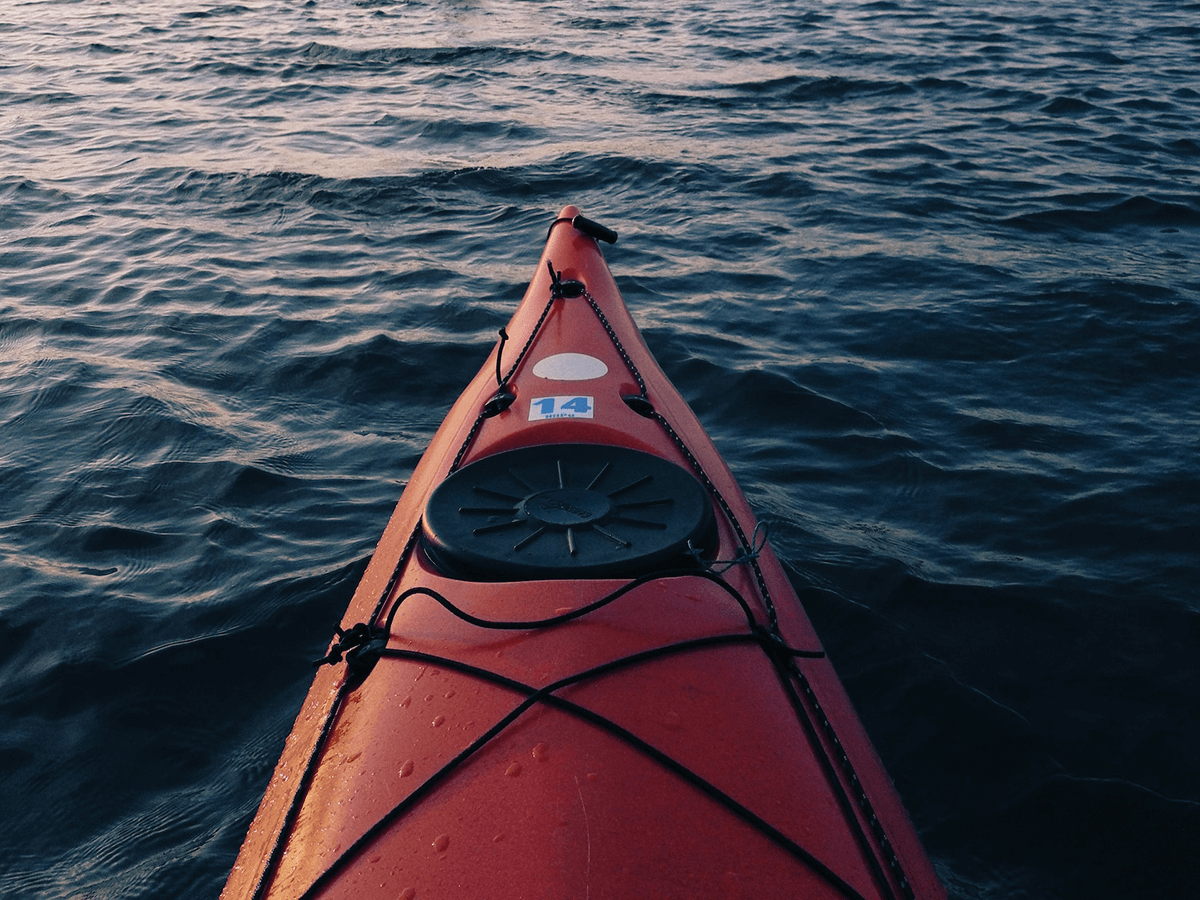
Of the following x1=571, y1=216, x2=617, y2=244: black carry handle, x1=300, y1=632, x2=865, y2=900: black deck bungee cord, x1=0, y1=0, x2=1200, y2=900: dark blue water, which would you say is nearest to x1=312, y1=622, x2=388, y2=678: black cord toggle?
x1=300, y1=632, x2=865, y2=900: black deck bungee cord

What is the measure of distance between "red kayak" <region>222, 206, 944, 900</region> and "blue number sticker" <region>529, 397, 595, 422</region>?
0.30 metres

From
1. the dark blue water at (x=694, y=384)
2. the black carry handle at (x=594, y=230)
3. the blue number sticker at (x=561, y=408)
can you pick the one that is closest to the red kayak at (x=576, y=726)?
the blue number sticker at (x=561, y=408)

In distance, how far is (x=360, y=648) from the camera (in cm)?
188

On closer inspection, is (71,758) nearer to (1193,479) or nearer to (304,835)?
(304,835)

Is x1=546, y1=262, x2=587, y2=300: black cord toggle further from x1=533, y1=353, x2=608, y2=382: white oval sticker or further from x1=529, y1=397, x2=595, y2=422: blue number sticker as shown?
x1=529, y1=397, x2=595, y2=422: blue number sticker

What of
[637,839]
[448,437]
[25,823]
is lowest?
[25,823]

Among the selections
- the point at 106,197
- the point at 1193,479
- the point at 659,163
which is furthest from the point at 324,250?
the point at 1193,479

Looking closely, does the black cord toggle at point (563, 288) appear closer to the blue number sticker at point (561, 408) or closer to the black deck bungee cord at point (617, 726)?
the blue number sticker at point (561, 408)

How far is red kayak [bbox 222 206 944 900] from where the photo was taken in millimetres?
1407

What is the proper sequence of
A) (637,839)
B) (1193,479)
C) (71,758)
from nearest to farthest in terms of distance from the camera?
(637,839), (71,758), (1193,479)

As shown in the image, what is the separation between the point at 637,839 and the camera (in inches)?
54.8

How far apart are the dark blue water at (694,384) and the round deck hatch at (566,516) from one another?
3.42ft

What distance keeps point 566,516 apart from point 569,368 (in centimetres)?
95

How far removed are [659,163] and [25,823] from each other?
604 centimetres
